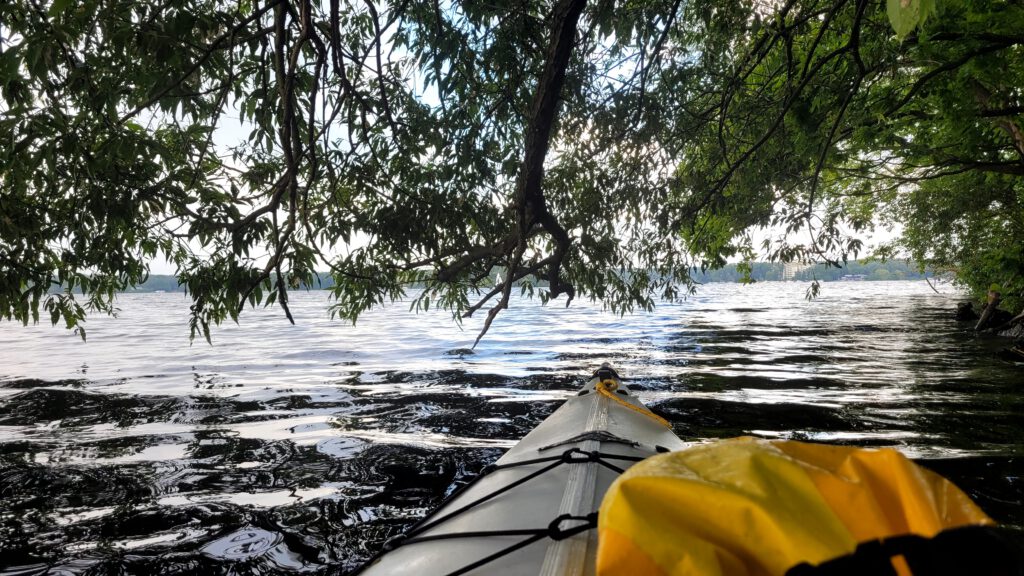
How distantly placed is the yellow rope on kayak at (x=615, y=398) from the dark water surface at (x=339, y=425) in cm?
143

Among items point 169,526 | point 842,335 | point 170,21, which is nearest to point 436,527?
point 169,526

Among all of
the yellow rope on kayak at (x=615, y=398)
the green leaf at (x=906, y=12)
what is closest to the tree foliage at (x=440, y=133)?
the green leaf at (x=906, y=12)

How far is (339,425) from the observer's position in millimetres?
7457

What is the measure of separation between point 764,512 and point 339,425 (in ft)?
24.0

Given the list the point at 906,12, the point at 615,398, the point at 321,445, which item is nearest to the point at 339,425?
the point at 321,445

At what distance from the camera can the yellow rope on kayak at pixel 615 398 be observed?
5109 mm

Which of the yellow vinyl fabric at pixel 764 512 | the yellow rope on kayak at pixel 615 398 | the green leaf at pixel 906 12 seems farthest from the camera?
the yellow rope on kayak at pixel 615 398

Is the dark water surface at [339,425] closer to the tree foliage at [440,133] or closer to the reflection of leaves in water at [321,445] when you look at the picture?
the reflection of leaves in water at [321,445]

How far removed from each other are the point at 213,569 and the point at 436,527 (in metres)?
2.05

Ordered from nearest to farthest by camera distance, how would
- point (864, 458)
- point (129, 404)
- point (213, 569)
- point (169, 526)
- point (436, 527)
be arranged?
point (864, 458), point (436, 527), point (213, 569), point (169, 526), point (129, 404)

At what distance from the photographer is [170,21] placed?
11.0 feet

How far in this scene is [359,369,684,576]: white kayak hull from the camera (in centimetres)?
215

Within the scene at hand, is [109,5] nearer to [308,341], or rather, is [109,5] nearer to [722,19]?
[722,19]

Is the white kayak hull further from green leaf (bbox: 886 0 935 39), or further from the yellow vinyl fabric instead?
green leaf (bbox: 886 0 935 39)
